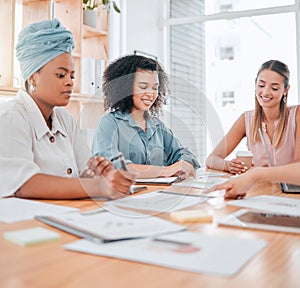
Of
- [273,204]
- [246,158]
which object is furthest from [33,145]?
[246,158]

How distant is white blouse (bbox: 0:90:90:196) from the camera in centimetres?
119

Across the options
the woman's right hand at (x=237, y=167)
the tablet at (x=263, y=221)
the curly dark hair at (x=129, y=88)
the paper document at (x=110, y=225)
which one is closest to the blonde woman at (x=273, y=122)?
the woman's right hand at (x=237, y=167)

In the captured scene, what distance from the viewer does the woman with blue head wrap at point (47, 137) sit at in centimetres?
117

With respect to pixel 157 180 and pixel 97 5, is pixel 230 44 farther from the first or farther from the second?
pixel 157 180

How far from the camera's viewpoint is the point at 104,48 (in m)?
3.35

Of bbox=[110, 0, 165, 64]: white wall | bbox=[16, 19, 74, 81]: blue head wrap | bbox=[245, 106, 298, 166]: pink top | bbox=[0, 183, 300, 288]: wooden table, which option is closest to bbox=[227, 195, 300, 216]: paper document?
bbox=[0, 183, 300, 288]: wooden table

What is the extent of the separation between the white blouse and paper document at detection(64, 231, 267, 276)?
22.5 inches

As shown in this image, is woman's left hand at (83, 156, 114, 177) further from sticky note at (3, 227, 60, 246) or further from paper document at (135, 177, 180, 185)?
sticky note at (3, 227, 60, 246)

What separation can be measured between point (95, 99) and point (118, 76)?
0.22 meters

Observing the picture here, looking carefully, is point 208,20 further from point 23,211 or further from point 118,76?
point 23,211

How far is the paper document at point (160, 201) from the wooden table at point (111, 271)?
33 centimetres

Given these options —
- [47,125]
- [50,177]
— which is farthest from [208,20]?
[50,177]

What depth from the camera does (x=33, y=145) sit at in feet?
4.41

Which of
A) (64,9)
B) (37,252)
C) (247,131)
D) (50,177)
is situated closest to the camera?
(37,252)
